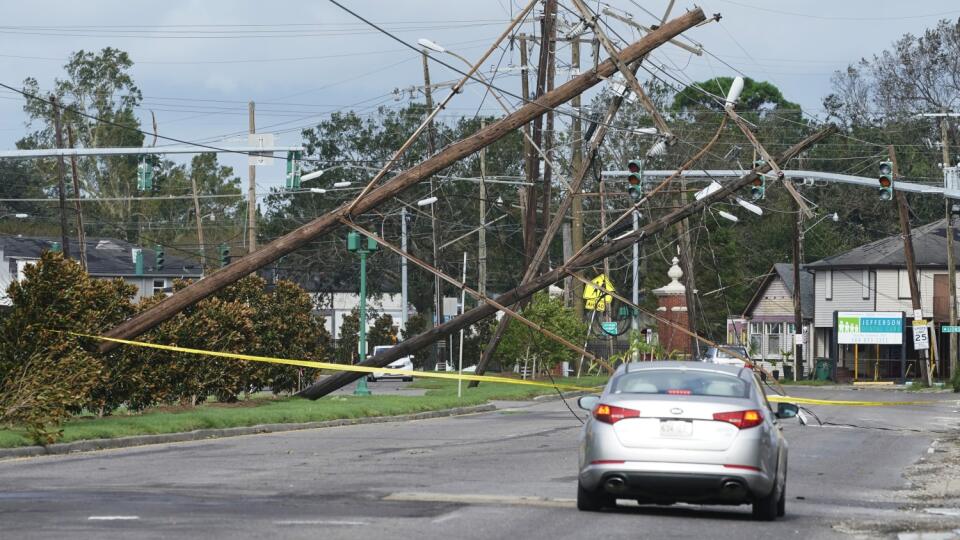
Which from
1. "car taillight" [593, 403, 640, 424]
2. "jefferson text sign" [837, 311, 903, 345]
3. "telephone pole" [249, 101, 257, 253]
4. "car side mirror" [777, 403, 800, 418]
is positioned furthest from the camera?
"jefferson text sign" [837, 311, 903, 345]

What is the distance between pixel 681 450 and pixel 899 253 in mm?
66202

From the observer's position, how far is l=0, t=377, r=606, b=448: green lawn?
899 inches

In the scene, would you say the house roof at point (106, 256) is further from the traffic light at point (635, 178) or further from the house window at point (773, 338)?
the traffic light at point (635, 178)

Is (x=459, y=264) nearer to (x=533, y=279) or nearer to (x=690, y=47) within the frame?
(x=533, y=279)

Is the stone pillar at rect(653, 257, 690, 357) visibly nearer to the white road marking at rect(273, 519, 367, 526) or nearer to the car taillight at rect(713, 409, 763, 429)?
the car taillight at rect(713, 409, 763, 429)

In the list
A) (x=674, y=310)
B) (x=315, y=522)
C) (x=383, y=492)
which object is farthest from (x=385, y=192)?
(x=674, y=310)

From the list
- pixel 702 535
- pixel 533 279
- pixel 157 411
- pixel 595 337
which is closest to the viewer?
pixel 702 535

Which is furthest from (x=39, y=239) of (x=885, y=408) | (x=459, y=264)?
(x=885, y=408)

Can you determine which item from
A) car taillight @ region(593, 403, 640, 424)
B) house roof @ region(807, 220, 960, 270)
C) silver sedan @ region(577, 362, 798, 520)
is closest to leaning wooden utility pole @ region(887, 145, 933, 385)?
house roof @ region(807, 220, 960, 270)

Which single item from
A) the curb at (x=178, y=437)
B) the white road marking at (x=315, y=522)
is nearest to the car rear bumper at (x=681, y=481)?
the white road marking at (x=315, y=522)

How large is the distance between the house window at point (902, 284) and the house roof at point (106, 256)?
37402 millimetres

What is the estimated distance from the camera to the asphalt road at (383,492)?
1181 centimetres

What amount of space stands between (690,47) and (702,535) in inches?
664

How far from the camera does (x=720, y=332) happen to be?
9412 cm
